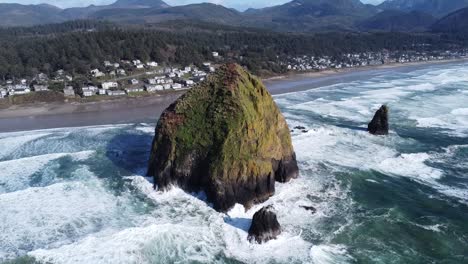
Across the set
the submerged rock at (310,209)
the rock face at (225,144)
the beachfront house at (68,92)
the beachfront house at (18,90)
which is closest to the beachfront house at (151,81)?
the beachfront house at (68,92)

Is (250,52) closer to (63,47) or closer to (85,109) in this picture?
(63,47)

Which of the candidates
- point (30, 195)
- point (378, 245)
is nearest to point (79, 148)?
point (30, 195)

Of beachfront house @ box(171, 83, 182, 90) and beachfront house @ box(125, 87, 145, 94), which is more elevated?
beachfront house @ box(171, 83, 182, 90)

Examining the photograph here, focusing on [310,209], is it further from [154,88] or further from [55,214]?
[154,88]

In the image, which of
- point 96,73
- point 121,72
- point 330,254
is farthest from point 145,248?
point 121,72

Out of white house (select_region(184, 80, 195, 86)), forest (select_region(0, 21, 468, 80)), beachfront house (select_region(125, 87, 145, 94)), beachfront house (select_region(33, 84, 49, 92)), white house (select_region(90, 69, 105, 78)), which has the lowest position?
beachfront house (select_region(125, 87, 145, 94))

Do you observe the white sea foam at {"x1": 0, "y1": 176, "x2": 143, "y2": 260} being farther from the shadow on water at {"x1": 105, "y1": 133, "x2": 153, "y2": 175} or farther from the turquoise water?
the shadow on water at {"x1": 105, "y1": 133, "x2": 153, "y2": 175}

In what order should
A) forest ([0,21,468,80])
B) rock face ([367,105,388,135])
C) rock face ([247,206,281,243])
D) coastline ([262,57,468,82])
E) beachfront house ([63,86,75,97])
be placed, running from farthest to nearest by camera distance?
coastline ([262,57,468,82]) < forest ([0,21,468,80]) < beachfront house ([63,86,75,97]) < rock face ([367,105,388,135]) < rock face ([247,206,281,243])

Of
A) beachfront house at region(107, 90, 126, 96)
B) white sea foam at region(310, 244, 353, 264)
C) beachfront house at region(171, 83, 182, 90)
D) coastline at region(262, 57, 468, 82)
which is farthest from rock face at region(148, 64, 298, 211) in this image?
coastline at region(262, 57, 468, 82)
